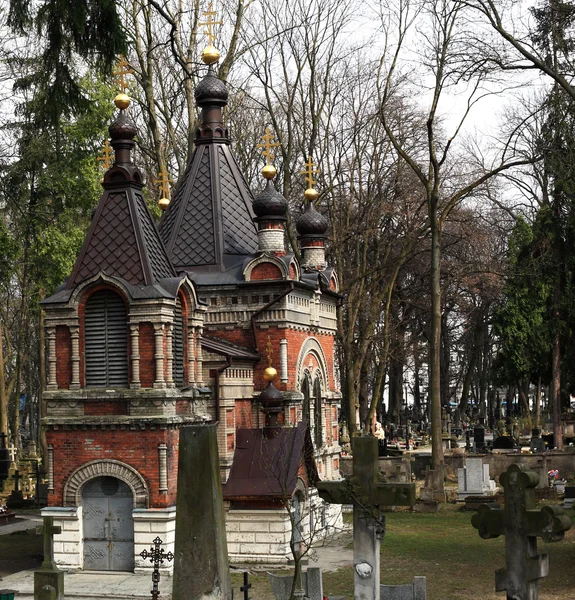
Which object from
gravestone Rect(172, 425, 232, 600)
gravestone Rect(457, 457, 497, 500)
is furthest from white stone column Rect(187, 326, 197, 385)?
gravestone Rect(457, 457, 497, 500)

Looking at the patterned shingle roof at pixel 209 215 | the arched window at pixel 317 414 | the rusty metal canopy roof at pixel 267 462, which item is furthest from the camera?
the arched window at pixel 317 414

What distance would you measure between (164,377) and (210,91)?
26.7 ft

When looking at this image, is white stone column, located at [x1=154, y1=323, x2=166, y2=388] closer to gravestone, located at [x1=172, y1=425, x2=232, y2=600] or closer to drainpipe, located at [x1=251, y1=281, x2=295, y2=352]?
drainpipe, located at [x1=251, y1=281, x2=295, y2=352]

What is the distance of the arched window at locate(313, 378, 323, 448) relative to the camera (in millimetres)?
24359

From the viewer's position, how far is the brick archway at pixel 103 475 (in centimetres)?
1834

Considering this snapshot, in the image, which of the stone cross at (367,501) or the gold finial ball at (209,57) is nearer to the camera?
the stone cross at (367,501)

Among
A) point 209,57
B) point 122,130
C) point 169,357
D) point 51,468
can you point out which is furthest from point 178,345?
point 209,57

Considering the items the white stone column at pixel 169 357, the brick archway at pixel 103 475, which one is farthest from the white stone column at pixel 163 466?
the white stone column at pixel 169 357

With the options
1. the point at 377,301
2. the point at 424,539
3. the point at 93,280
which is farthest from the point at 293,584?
the point at 377,301

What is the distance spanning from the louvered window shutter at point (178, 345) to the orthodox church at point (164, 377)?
0.11ft

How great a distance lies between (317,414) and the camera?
24.5 m

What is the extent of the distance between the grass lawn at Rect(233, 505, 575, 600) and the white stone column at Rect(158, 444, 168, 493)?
6.16 feet

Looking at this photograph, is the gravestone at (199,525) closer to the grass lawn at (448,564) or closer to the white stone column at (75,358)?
the grass lawn at (448,564)

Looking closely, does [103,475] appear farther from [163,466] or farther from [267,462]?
[267,462]
